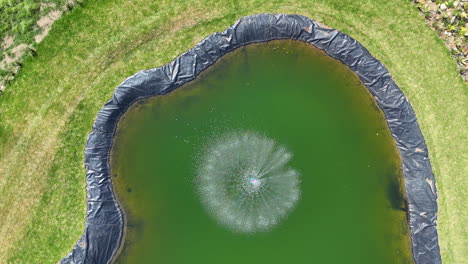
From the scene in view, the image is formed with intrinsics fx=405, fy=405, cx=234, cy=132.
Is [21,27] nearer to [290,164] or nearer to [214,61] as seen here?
[214,61]

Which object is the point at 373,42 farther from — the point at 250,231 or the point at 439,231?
the point at 250,231

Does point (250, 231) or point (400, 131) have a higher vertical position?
point (400, 131)

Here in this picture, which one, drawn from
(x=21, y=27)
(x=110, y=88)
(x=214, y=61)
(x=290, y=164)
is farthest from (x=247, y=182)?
(x=21, y=27)

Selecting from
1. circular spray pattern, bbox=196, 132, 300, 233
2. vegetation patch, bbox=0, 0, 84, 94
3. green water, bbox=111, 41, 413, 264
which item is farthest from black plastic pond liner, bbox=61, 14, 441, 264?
vegetation patch, bbox=0, 0, 84, 94

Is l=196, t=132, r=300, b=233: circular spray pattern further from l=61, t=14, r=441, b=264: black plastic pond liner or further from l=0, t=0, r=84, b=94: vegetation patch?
l=0, t=0, r=84, b=94: vegetation patch

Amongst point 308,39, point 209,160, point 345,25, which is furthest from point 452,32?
point 209,160
